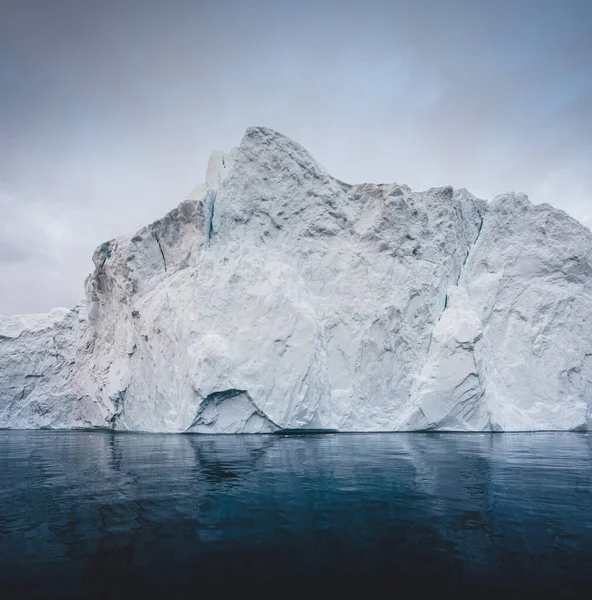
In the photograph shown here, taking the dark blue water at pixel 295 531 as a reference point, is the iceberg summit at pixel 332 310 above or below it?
above

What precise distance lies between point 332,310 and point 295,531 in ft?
55.2

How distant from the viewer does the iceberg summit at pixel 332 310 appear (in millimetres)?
18281

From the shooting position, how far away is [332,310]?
68.3 feet

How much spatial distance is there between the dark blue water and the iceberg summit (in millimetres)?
10502

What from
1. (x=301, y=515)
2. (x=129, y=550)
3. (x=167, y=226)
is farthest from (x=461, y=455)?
(x=167, y=226)

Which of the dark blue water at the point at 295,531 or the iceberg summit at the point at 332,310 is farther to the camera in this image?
the iceberg summit at the point at 332,310

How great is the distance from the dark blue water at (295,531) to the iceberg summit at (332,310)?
1050cm

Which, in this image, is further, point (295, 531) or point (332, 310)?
point (332, 310)

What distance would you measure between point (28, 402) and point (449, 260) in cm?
2793

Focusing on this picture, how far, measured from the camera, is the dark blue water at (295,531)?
3.04 m

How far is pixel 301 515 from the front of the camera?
471cm

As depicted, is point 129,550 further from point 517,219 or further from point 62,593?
point 517,219

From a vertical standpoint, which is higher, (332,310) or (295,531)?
(332,310)

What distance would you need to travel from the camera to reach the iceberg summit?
60.0 feet
